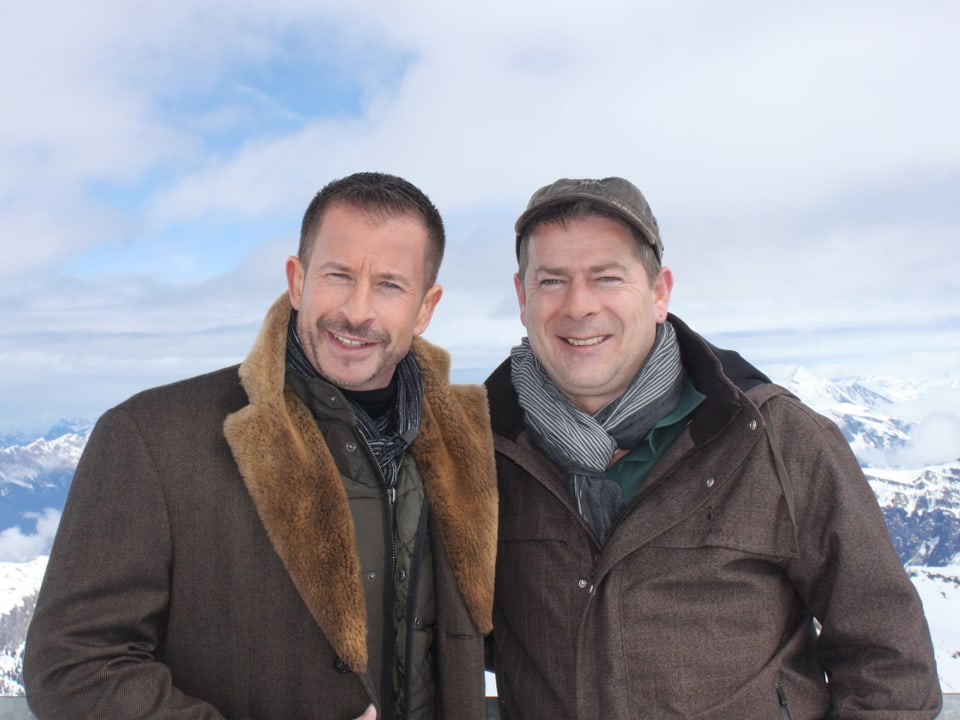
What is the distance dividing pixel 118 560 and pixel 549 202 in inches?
97.7

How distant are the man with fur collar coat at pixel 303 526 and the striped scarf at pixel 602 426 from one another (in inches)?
14.2

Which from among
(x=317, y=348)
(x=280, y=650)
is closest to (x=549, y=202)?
(x=317, y=348)

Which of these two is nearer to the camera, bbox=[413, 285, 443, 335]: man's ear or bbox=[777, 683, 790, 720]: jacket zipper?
bbox=[777, 683, 790, 720]: jacket zipper

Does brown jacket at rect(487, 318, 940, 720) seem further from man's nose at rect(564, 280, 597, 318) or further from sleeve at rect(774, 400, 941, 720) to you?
man's nose at rect(564, 280, 597, 318)

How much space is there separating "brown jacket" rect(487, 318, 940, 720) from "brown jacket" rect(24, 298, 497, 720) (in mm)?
995

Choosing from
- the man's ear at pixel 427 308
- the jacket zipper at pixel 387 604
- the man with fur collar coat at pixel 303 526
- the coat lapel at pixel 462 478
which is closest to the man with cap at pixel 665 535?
the coat lapel at pixel 462 478

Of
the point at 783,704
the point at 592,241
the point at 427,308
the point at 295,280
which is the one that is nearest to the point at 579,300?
the point at 592,241

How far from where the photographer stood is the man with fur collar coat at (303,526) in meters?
2.68

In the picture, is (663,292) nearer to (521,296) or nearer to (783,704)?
(521,296)

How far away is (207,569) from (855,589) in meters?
2.74

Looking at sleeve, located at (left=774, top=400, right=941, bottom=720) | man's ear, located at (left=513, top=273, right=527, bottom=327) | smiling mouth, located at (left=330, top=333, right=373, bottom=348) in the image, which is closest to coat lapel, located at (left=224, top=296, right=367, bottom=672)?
smiling mouth, located at (left=330, top=333, right=373, bottom=348)

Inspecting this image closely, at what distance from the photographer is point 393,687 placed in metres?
3.34

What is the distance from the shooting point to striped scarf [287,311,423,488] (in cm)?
330

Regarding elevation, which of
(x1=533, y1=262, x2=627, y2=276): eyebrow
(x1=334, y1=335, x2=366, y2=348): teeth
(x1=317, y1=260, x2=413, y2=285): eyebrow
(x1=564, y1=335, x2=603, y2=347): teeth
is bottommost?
(x1=334, y1=335, x2=366, y2=348): teeth
